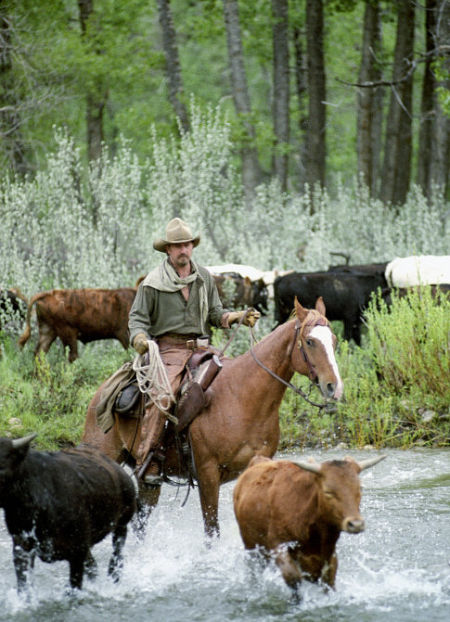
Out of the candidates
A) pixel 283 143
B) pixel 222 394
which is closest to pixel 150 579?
pixel 222 394

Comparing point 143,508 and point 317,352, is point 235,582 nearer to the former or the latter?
point 143,508

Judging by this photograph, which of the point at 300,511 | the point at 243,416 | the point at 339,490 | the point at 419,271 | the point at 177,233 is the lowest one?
the point at 419,271

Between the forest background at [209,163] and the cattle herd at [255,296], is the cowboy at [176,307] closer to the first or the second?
the forest background at [209,163]

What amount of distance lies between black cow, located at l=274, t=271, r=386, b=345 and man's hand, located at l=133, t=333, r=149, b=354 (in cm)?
745

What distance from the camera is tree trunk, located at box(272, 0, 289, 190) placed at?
2859 cm

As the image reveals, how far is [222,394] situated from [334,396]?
1209 millimetres

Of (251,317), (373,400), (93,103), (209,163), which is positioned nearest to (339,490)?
(251,317)

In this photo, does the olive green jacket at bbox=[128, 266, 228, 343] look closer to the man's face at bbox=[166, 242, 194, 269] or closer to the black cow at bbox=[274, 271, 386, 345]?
the man's face at bbox=[166, 242, 194, 269]

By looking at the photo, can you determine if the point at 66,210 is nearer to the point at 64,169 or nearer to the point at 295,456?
the point at 64,169

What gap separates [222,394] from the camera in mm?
8109

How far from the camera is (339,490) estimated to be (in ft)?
20.1

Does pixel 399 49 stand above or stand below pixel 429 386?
above

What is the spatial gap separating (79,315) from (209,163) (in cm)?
595

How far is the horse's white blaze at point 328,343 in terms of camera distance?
726 centimetres
